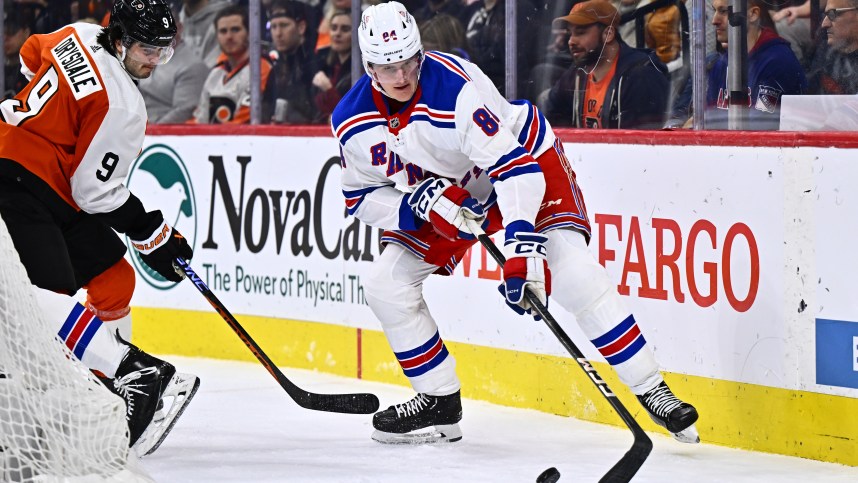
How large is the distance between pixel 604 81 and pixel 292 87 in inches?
60.9

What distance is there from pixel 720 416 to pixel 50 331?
5.97 feet

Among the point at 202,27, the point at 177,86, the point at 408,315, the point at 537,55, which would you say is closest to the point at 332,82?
the point at 202,27

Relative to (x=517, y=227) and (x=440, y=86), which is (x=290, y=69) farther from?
(x=517, y=227)

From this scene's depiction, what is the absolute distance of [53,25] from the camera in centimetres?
608

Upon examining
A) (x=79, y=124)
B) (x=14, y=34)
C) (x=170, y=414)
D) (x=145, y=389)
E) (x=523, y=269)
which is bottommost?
(x=170, y=414)

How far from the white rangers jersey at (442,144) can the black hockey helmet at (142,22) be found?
0.56 meters

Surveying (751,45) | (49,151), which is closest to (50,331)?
(49,151)

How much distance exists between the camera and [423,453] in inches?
149

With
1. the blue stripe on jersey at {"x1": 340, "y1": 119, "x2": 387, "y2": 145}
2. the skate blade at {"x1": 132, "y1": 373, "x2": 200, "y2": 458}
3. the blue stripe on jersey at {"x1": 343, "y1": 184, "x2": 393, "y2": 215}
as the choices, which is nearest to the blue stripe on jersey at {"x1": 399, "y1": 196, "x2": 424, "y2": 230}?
the blue stripe on jersey at {"x1": 343, "y1": 184, "x2": 393, "y2": 215}

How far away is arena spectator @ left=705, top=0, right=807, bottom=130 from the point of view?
3824mm

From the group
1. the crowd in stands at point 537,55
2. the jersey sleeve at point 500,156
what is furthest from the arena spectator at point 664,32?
the jersey sleeve at point 500,156

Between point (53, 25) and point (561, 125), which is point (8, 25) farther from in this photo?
point (561, 125)

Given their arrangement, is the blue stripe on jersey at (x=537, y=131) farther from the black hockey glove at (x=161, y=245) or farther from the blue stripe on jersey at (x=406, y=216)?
the black hockey glove at (x=161, y=245)

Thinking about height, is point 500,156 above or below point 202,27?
below
